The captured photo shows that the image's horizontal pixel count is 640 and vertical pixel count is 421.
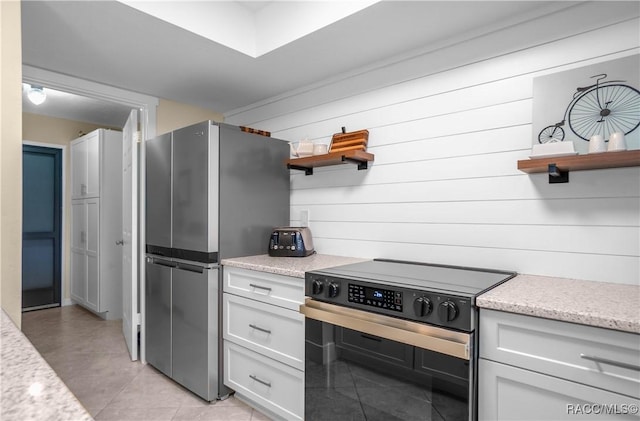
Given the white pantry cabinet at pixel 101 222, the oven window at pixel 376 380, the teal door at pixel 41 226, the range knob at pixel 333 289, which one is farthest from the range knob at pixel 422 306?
the teal door at pixel 41 226

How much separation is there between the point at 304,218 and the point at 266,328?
0.97 meters

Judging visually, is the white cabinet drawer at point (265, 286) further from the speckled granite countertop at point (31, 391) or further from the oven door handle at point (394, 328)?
the speckled granite countertop at point (31, 391)

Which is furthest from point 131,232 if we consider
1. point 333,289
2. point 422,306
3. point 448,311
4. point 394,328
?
point 448,311

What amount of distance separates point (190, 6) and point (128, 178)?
5.47 ft

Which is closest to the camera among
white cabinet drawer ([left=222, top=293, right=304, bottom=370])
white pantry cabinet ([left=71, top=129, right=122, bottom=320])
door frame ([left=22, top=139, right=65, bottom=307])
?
white cabinet drawer ([left=222, top=293, right=304, bottom=370])

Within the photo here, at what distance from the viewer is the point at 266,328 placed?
2.10 m

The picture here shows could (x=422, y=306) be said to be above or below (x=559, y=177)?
below

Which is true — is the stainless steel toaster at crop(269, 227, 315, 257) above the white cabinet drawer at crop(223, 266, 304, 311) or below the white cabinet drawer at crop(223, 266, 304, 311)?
above

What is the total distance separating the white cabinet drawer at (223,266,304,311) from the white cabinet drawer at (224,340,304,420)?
1.15 feet

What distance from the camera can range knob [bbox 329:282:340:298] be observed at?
171 cm

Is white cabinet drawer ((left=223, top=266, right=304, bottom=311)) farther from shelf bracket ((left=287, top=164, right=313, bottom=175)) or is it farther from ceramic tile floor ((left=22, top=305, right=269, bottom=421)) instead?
shelf bracket ((left=287, top=164, right=313, bottom=175))

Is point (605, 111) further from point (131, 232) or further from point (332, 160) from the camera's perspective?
point (131, 232)

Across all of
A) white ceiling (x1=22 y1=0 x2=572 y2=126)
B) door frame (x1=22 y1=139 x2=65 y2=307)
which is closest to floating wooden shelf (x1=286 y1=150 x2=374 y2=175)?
white ceiling (x1=22 y1=0 x2=572 y2=126)

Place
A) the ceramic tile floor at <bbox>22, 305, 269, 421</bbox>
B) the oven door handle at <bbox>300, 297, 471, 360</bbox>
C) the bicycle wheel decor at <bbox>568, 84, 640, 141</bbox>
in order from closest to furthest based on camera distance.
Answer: the oven door handle at <bbox>300, 297, 471, 360</bbox>, the bicycle wheel decor at <bbox>568, 84, 640, 141</bbox>, the ceramic tile floor at <bbox>22, 305, 269, 421</bbox>
